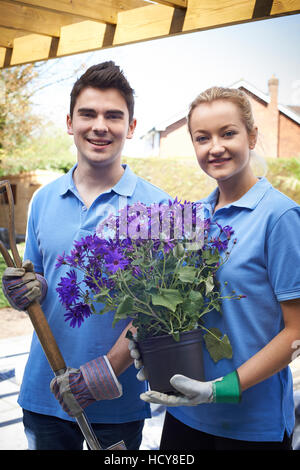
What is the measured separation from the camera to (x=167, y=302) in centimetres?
86

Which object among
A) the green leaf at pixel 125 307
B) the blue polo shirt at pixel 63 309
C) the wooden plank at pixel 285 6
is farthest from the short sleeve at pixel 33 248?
the wooden plank at pixel 285 6

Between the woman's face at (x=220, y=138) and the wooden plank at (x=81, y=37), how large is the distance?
1448 mm

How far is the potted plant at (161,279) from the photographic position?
2.92ft

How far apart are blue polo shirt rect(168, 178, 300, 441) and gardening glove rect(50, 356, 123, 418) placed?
21 centimetres

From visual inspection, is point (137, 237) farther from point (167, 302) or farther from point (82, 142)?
point (82, 142)

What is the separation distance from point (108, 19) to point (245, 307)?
1.69m

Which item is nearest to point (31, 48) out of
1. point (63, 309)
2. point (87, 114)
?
point (87, 114)

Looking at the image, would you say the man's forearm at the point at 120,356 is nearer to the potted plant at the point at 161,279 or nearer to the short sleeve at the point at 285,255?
the potted plant at the point at 161,279

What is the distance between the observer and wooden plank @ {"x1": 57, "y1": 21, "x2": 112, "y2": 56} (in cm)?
230

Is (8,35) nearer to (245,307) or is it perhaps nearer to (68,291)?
(68,291)

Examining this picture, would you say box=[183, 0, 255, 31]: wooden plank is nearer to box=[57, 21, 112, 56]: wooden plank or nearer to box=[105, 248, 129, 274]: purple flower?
box=[57, 21, 112, 56]: wooden plank

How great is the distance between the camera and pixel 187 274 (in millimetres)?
881
